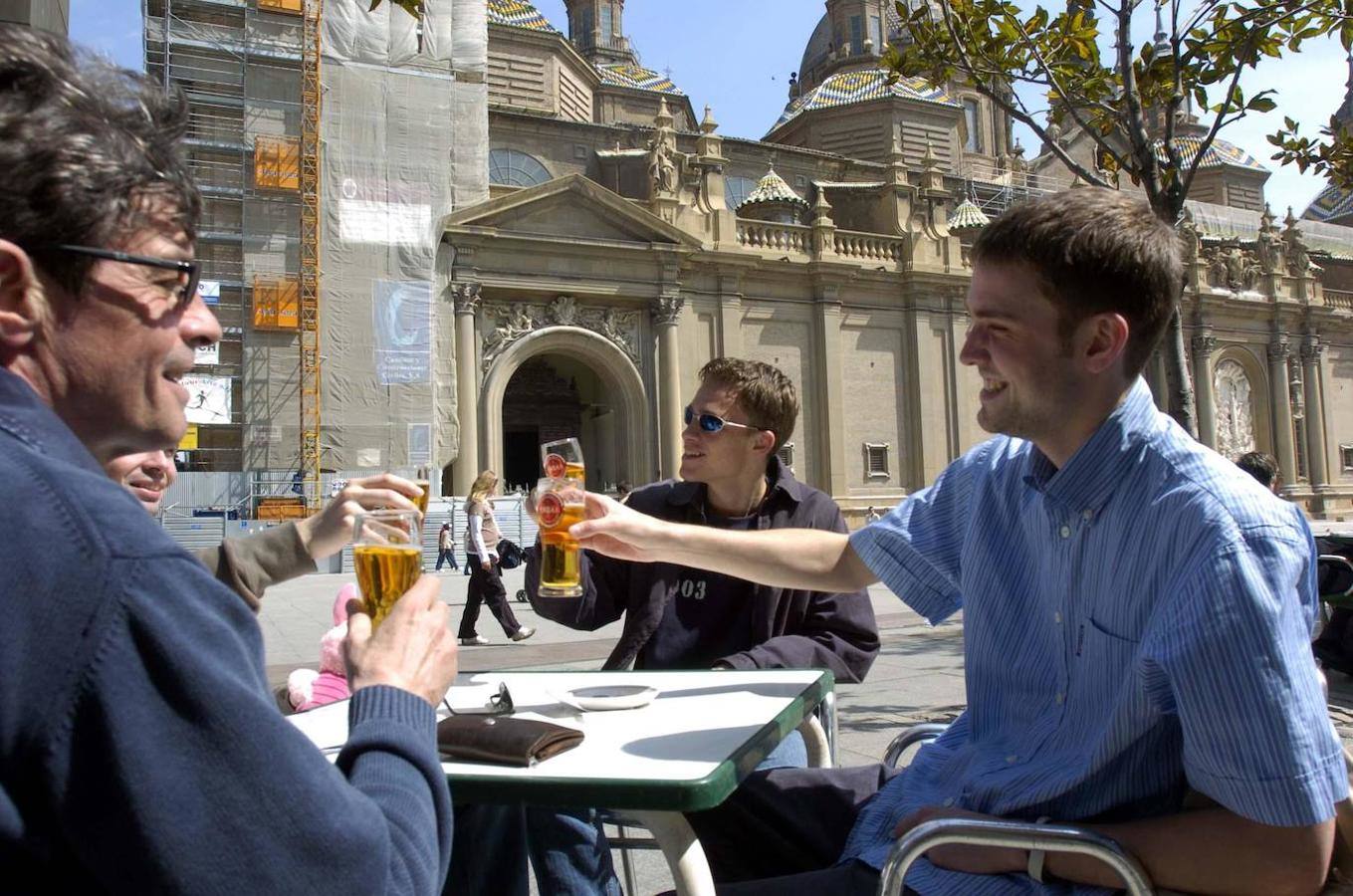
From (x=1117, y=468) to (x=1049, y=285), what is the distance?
38 centimetres

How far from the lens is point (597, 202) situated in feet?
87.2

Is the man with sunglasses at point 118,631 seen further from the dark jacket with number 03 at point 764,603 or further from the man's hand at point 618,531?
the dark jacket with number 03 at point 764,603

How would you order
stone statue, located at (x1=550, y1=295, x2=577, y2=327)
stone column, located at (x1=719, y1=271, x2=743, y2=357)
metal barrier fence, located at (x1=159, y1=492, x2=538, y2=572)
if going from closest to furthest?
1. metal barrier fence, located at (x1=159, y1=492, x2=538, y2=572)
2. stone statue, located at (x1=550, y1=295, x2=577, y2=327)
3. stone column, located at (x1=719, y1=271, x2=743, y2=357)

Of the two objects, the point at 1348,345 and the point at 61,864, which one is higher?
the point at 1348,345

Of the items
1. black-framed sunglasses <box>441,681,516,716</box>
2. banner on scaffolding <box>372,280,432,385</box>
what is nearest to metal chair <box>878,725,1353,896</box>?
black-framed sunglasses <box>441,681,516,716</box>

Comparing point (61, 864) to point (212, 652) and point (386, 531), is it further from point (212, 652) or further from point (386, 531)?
point (386, 531)

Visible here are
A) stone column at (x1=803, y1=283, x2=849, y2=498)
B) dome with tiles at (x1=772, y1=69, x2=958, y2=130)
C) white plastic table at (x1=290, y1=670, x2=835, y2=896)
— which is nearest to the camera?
white plastic table at (x1=290, y1=670, x2=835, y2=896)

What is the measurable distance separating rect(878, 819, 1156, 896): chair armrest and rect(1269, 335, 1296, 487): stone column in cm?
4307

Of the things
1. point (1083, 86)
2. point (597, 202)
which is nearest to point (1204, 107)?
point (1083, 86)

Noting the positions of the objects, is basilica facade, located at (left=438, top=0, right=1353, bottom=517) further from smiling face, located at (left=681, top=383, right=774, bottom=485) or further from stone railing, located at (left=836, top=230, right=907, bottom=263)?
smiling face, located at (left=681, top=383, right=774, bottom=485)

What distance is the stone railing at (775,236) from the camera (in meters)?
29.6

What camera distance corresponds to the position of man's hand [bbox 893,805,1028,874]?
6.10 ft

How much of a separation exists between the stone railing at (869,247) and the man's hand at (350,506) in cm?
2886

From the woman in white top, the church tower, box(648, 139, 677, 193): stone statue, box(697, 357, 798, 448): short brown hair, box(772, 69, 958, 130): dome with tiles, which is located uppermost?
the church tower
